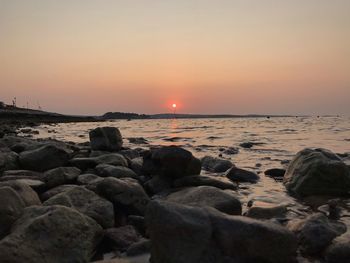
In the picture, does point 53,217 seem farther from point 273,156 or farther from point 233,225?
point 273,156

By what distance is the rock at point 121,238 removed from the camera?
4695 mm

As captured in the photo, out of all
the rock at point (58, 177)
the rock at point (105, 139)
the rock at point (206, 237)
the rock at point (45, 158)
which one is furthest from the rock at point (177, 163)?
the rock at point (105, 139)

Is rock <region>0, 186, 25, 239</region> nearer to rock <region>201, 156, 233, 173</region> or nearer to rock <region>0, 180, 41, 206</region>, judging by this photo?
rock <region>0, 180, 41, 206</region>

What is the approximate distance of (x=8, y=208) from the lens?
4.54 meters

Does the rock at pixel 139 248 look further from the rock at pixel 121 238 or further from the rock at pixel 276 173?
the rock at pixel 276 173

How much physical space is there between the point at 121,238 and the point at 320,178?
15.7ft

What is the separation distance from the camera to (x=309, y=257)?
436 cm

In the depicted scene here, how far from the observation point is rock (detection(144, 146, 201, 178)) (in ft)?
26.2

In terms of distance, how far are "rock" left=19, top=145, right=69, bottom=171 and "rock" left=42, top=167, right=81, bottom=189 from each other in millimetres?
1639

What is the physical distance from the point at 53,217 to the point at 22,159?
4994mm

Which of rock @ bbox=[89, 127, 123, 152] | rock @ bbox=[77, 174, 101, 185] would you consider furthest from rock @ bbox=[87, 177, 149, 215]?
rock @ bbox=[89, 127, 123, 152]

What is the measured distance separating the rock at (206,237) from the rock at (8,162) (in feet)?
18.7

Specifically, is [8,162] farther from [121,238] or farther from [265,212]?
[265,212]

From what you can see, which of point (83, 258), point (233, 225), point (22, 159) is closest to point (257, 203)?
point (233, 225)
